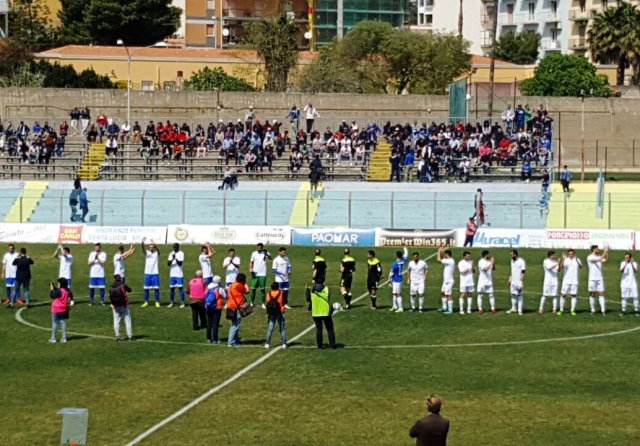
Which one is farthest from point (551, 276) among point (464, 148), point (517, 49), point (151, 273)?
point (517, 49)

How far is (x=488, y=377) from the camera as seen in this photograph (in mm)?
30438

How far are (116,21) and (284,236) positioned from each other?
63.9 m

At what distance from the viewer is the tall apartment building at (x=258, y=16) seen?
407 ft

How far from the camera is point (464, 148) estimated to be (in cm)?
7300

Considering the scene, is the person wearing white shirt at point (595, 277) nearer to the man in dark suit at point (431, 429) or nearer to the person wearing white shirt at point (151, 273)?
Answer: the person wearing white shirt at point (151, 273)

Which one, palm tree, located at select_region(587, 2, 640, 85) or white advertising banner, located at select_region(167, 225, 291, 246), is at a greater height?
palm tree, located at select_region(587, 2, 640, 85)

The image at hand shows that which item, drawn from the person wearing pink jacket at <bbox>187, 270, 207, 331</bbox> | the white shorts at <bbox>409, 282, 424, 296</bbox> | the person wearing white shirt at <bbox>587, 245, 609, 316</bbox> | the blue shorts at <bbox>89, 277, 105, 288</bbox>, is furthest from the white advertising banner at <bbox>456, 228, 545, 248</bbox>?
the person wearing pink jacket at <bbox>187, 270, 207, 331</bbox>

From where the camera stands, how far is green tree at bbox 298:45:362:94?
97312 mm

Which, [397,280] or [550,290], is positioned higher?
[397,280]

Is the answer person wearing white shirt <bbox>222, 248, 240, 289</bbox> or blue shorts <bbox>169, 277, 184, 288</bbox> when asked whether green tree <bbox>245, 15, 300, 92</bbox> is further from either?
person wearing white shirt <bbox>222, 248, 240, 289</bbox>

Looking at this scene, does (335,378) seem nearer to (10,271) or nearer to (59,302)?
(59,302)

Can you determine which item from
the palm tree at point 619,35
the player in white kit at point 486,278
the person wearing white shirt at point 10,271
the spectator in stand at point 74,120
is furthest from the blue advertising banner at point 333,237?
the palm tree at point 619,35

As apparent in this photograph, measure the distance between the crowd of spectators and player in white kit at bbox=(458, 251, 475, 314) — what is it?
1197 inches

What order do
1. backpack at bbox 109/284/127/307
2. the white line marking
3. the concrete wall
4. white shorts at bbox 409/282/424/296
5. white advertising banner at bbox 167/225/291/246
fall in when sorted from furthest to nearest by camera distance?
the concrete wall, white advertising banner at bbox 167/225/291/246, white shorts at bbox 409/282/424/296, backpack at bbox 109/284/127/307, the white line marking
